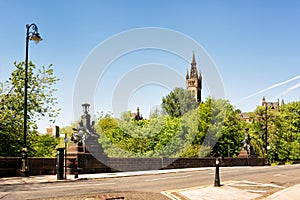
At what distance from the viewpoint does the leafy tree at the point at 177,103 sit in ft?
255

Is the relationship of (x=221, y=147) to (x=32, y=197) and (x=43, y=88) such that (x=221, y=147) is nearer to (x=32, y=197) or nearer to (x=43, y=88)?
(x=43, y=88)

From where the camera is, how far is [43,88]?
88.4ft

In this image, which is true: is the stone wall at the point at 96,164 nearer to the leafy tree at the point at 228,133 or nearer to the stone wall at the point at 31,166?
the stone wall at the point at 31,166

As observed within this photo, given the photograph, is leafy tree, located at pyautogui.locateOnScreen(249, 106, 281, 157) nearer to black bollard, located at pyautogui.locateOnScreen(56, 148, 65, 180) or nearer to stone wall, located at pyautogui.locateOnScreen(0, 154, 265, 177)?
stone wall, located at pyautogui.locateOnScreen(0, 154, 265, 177)

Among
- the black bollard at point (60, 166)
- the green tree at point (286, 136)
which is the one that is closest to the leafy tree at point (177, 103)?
the green tree at point (286, 136)

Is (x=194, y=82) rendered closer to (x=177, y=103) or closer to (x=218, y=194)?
(x=177, y=103)

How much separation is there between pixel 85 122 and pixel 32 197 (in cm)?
1327

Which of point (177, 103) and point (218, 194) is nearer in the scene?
point (218, 194)

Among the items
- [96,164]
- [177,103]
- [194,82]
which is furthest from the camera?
[194,82]

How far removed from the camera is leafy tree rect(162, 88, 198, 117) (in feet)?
255

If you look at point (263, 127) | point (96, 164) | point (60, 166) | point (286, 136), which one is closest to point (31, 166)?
point (60, 166)

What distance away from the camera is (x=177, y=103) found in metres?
78.6

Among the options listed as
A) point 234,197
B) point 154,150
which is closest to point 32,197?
point 234,197

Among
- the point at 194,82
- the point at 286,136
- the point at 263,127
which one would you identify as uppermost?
the point at 194,82
